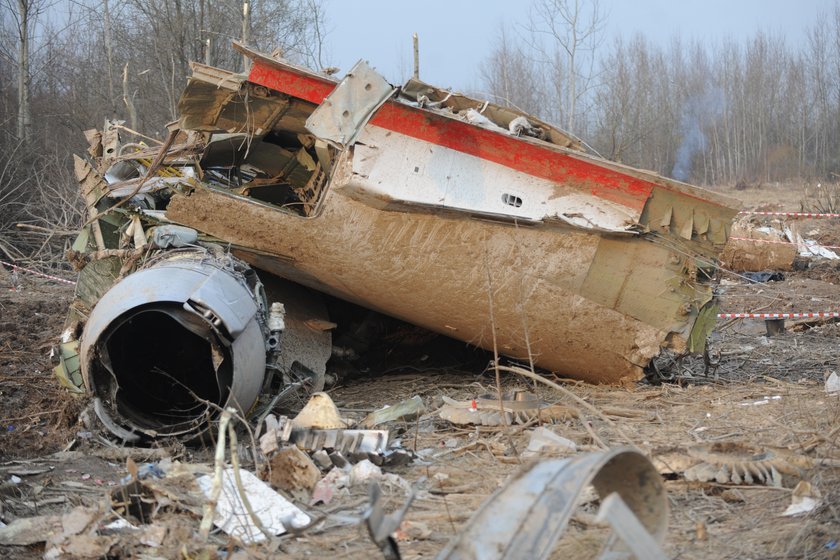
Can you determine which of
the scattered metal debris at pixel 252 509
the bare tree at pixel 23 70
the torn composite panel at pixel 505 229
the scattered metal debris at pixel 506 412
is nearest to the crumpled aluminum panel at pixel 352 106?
the torn composite panel at pixel 505 229

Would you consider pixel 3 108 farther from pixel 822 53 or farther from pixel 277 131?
pixel 822 53

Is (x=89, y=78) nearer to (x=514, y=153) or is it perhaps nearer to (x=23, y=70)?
(x=23, y=70)

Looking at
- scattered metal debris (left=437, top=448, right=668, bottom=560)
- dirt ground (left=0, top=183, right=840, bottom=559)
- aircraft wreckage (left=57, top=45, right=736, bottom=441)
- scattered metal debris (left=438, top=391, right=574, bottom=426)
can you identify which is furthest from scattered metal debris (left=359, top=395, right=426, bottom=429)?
scattered metal debris (left=437, top=448, right=668, bottom=560)

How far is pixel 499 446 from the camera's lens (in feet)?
16.7

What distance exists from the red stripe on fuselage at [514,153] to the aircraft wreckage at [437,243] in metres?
0.01

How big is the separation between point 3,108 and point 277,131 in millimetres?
16527

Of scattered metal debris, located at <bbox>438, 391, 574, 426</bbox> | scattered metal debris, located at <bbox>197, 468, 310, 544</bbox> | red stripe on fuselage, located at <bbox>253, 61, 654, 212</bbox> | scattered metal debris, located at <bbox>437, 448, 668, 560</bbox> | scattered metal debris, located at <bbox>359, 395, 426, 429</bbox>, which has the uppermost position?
red stripe on fuselage, located at <bbox>253, 61, 654, 212</bbox>

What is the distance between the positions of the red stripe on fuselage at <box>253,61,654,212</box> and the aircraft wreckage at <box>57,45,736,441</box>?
0.04 feet

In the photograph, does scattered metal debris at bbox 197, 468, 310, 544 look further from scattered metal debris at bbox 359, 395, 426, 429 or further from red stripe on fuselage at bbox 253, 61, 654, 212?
red stripe on fuselage at bbox 253, 61, 654, 212

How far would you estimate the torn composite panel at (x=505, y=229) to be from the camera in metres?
6.29

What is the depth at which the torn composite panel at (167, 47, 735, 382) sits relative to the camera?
248 inches

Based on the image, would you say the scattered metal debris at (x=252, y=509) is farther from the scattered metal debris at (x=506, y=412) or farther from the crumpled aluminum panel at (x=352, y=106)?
the crumpled aluminum panel at (x=352, y=106)

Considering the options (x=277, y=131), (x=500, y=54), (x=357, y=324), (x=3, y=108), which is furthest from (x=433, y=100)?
(x=500, y=54)

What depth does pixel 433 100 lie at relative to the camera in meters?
6.57
